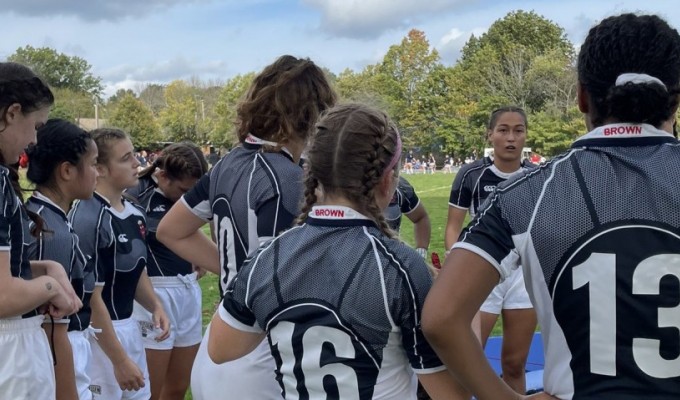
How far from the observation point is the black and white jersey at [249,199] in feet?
9.82

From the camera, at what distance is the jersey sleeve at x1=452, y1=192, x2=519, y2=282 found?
1878mm

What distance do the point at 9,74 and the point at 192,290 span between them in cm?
302

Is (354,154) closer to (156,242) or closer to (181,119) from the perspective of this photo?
(156,242)

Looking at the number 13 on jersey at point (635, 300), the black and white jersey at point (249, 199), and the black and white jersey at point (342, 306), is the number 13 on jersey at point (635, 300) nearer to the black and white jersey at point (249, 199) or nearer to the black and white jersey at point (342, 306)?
the black and white jersey at point (342, 306)

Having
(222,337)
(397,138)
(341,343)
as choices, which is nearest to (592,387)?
(341,343)

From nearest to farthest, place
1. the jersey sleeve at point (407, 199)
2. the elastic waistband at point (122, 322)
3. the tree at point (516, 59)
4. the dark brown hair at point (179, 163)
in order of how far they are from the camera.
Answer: the elastic waistband at point (122, 322)
the dark brown hair at point (179, 163)
the jersey sleeve at point (407, 199)
the tree at point (516, 59)

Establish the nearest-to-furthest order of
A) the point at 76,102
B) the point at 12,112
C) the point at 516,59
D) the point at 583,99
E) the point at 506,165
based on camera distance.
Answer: the point at 583,99 < the point at 12,112 < the point at 506,165 < the point at 516,59 < the point at 76,102

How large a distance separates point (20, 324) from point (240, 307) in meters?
1.07

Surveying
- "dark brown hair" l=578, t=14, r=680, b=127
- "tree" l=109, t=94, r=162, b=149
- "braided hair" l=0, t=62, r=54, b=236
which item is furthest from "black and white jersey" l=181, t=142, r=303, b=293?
"tree" l=109, t=94, r=162, b=149

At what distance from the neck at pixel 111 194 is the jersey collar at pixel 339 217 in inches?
109

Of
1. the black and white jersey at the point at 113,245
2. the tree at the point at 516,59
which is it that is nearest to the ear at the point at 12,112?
the black and white jersey at the point at 113,245

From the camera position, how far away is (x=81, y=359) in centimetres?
352

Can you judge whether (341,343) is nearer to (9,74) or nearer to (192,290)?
(9,74)

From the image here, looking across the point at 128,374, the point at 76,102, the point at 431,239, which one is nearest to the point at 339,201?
the point at 128,374
